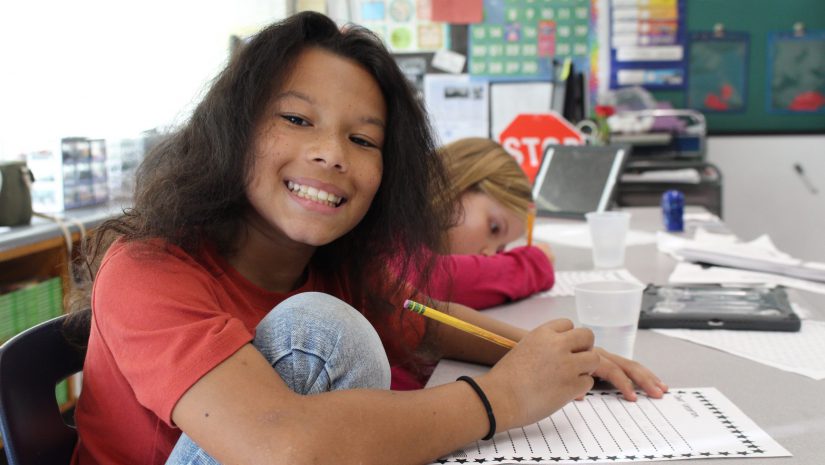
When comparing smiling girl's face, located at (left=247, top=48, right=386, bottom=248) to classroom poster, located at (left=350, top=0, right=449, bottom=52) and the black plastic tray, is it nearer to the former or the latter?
the black plastic tray

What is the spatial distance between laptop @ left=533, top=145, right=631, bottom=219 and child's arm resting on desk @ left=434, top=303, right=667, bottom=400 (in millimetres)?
1286

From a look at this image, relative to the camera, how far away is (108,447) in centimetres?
92

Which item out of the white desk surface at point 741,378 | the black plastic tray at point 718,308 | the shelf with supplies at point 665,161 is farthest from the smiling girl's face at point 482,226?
the shelf with supplies at point 665,161

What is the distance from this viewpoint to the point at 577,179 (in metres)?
2.48

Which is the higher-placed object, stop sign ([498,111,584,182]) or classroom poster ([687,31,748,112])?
classroom poster ([687,31,748,112])

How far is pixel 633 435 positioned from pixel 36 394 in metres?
0.65

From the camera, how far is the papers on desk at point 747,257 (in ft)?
4.97

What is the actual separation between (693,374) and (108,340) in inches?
27.3

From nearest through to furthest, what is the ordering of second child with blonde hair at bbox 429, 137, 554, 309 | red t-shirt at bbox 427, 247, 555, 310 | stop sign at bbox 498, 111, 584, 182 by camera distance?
red t-shirt at bbox 427, 247, 555, 310
second child with blonde hair at bbox 429, 137, 554, 309
stop sign at bbox 498, 111, 584, 182

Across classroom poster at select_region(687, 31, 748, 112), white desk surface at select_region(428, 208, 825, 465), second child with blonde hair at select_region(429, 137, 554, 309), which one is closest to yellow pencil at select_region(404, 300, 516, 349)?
white desk surface at select_region(428, 208, 825, 465)

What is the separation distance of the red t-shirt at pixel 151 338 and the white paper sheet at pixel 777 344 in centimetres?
61

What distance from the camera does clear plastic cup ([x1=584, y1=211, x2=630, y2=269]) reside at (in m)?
1.69

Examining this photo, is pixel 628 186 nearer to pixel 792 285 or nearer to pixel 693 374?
pixel 792 285

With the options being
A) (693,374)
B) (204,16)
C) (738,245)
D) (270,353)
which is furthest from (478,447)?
(204,16)
